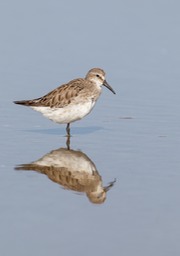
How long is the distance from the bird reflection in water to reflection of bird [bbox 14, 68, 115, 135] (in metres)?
1.09

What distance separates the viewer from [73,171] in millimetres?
8914

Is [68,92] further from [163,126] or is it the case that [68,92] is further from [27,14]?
[27,14]

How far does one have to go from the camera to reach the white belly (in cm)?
1109

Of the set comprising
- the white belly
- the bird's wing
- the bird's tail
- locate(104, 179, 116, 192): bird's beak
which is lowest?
locate(104, 179, 116, 192): bird's beak

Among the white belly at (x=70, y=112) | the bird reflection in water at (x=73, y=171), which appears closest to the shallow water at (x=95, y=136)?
the bird reflection in water at (x=73, y=171)

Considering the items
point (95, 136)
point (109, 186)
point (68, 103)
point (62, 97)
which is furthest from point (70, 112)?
point (109, 186)

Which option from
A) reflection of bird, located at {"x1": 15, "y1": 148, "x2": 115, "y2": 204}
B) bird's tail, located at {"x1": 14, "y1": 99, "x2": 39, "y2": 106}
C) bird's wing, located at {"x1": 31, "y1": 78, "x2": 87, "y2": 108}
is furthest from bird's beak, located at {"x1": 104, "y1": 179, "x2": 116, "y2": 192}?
bird's tail, located at {"x1": 14, "y1": 99, "x2": 39, "y2": 106}

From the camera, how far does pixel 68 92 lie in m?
11.3

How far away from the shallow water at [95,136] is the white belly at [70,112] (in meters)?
0.26

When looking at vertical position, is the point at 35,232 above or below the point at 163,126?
below

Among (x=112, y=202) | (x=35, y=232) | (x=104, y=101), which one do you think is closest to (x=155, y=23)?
(x=104, y=101)

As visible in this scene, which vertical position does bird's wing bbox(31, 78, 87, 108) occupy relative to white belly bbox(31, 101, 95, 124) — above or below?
above

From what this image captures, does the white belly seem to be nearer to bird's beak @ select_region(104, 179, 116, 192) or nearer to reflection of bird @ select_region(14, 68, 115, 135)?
reflection of bird @ select_region(14, 68, 115, 135)

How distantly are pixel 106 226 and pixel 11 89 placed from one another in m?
6.47
